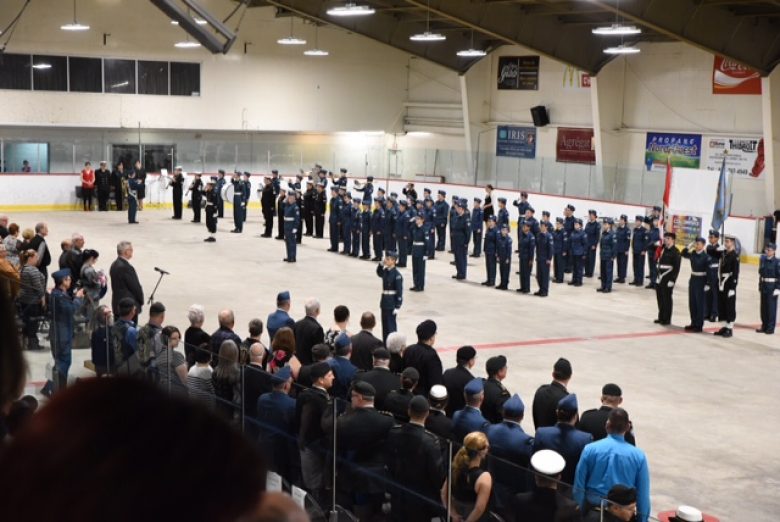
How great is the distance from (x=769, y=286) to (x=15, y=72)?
88.7 ft

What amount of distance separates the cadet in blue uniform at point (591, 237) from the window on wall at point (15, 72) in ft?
69.7

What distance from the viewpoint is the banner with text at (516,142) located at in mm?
37594

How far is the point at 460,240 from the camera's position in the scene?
2322 cm

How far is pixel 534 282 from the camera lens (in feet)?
76.5

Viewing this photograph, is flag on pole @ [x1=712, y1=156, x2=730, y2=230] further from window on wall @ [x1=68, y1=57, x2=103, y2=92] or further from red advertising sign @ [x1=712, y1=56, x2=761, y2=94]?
window on wall @ [x1=68, y1=57, x2=103, y2=92]

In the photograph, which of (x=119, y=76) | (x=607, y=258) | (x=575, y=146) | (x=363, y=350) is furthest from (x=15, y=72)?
(x=363, y=350)

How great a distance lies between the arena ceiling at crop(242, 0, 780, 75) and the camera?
2603cm

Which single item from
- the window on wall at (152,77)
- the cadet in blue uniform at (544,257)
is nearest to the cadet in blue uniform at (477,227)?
the cadet in blue uniform at (544,257)

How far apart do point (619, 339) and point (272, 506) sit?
16867 millimetres

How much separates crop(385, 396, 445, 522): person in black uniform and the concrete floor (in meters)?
2.45

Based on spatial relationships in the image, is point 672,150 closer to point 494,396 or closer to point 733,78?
point 733,78

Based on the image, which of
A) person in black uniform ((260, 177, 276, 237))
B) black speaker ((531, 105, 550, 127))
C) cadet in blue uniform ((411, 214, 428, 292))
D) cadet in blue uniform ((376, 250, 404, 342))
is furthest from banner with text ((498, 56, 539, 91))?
cadet in blue uniform ((376, 250, 404, 342))

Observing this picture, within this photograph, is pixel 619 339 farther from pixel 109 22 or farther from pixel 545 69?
pixel 109 22

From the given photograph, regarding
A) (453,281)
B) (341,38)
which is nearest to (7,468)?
(453,281)
